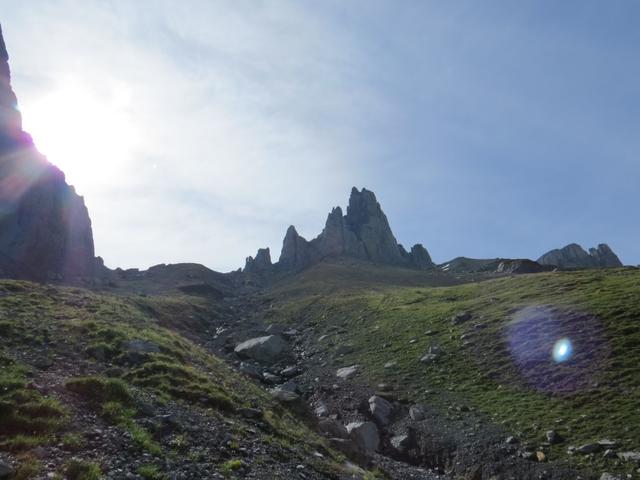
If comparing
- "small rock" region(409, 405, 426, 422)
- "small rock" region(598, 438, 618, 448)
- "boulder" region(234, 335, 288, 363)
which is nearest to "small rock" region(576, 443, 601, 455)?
"small rock" region(598, 438, 618, 448)

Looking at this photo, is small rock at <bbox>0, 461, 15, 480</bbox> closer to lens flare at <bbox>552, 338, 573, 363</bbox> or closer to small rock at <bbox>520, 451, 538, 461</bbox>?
small rock at <bbox>520, 451, 538, 461</bbox>

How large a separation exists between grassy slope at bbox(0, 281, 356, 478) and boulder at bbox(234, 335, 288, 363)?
→ 14.0m

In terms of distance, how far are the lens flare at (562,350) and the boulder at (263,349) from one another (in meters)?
29.1

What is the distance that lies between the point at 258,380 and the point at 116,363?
17.3 metres

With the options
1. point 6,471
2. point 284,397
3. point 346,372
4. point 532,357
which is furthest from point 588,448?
point 6,471

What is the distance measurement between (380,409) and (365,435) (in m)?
3.90

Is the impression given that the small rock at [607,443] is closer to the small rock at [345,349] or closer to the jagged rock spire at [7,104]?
the small rock at [345,349]

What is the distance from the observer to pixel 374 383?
40.6 m

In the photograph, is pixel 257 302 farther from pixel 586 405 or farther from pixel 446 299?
pixel 586 405

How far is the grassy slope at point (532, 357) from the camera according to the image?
1116 inches

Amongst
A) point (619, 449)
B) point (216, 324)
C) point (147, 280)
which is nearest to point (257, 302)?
point (216, 324)

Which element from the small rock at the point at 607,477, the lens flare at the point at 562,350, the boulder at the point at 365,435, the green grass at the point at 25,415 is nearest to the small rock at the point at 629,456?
the small rock at the point at 607,477

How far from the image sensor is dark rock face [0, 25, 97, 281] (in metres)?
98.8

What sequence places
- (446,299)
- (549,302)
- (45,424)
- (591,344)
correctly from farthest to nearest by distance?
(446,299)
(549,302)
(591,344)
(45,424)
